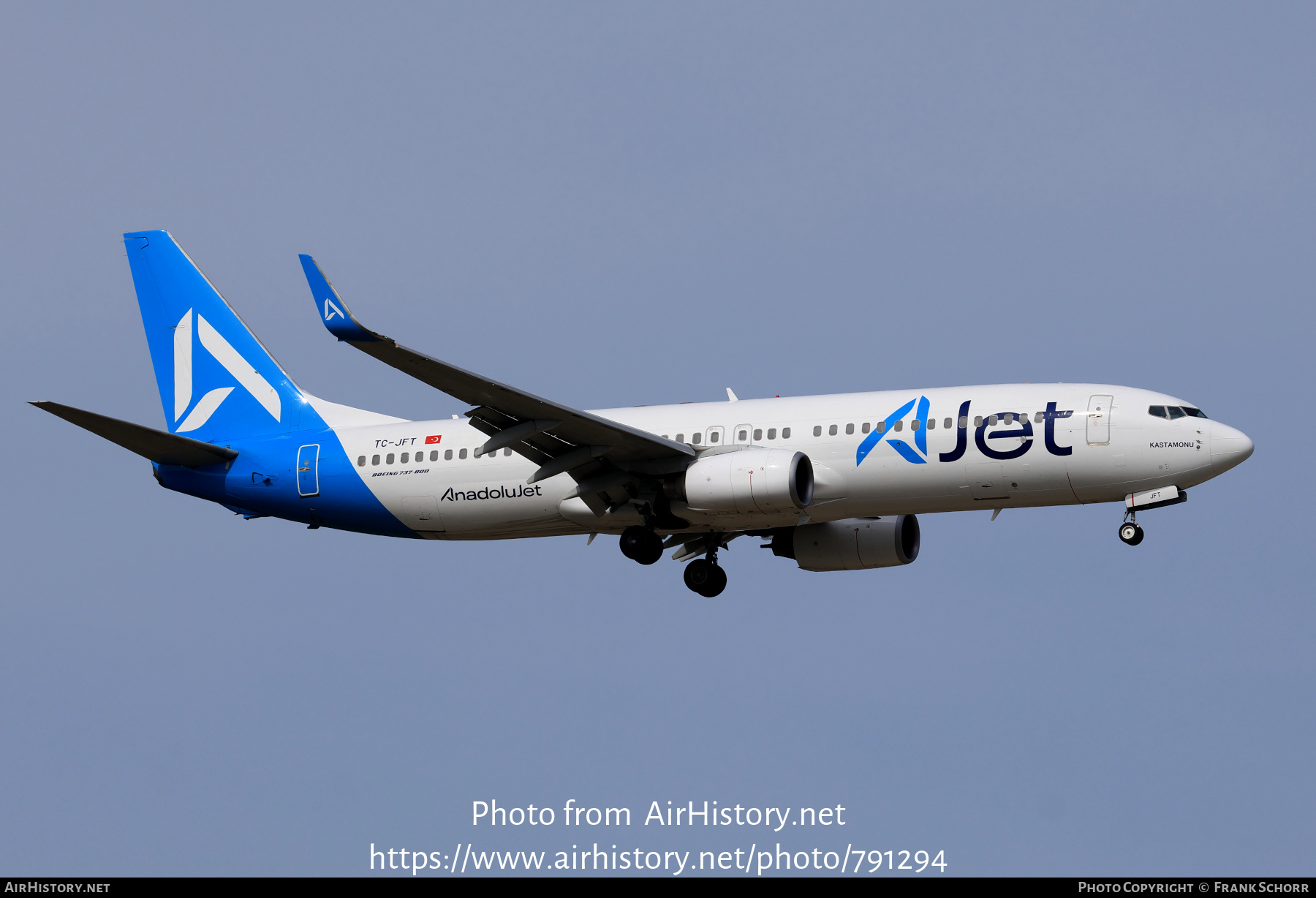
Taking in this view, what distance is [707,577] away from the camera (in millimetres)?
39625

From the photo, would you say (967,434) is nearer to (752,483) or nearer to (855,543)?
(752,483)

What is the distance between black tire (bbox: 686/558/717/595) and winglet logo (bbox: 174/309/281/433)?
11.3 meters

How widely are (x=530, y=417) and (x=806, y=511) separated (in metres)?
6.46

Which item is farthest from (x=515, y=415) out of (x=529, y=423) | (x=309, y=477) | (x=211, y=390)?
(x=211, y=390)

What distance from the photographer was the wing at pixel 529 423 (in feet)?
94.4

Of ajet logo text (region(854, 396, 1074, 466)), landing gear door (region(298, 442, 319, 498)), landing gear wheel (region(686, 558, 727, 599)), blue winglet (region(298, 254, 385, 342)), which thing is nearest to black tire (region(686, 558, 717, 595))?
landing gear wheel (region(686, 558, 727, 599))

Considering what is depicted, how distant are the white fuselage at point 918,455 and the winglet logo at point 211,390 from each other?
638cm

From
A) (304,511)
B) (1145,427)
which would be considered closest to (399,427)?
(304,511)

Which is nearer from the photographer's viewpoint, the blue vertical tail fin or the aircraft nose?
the aircraft nose

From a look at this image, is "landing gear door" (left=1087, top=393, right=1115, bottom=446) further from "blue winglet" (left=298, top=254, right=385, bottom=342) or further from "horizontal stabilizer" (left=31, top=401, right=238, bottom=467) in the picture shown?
"horizontal stabilizer" (left=31, top=401, right=238, bottom=467)

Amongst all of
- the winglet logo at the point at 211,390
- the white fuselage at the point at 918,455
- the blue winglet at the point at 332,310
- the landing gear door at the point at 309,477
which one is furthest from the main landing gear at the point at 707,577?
the blue winglet at the point at 332,310

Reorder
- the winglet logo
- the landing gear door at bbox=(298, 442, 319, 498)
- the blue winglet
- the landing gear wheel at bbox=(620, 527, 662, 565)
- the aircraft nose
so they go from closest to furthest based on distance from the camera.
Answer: the blue winglet < the aircraft nose < the landing gear wheel at bbox=(620, 527, 662, 565) < the landing gear door at bbox=(298, 442, 319, 498) < the winglet logo

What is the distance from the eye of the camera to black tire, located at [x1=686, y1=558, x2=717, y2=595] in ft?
130

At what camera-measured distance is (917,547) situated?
131 ft
